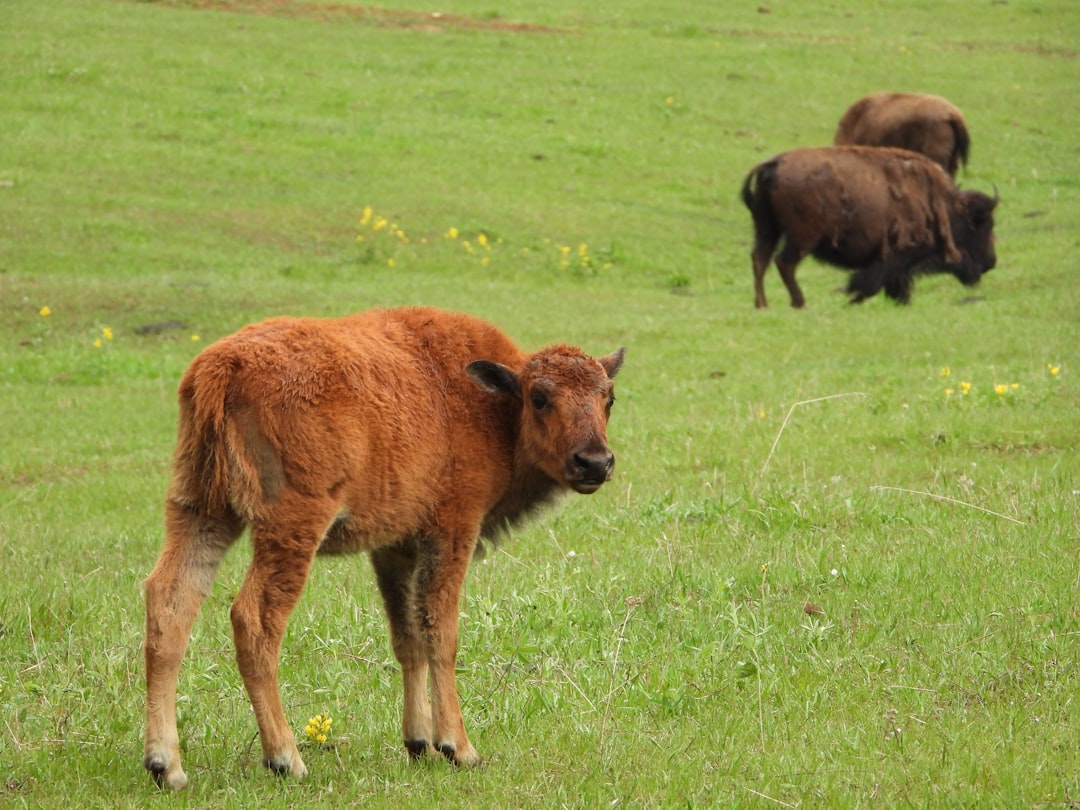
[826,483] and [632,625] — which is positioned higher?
[632,625]

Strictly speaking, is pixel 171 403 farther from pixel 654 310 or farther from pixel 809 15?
pixel 809 15

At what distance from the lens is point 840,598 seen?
6699mm

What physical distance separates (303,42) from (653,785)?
105 ft

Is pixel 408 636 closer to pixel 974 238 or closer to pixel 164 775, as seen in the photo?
pixel 164 775

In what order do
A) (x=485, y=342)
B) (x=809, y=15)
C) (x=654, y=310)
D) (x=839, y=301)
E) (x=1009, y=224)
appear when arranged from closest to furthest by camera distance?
(x=485, y=342), (x=654, y=310), (x=839, y=301), (x=1009, y=224), (x=809, y=15)

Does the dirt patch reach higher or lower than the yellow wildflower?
lower

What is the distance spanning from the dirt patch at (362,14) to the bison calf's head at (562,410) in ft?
108

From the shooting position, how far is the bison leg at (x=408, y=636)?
5457mm

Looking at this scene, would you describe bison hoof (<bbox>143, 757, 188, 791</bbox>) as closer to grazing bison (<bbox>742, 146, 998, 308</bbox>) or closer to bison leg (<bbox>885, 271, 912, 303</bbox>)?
grazing bison (<bbox>742, 146, 998, 308</bbox>)

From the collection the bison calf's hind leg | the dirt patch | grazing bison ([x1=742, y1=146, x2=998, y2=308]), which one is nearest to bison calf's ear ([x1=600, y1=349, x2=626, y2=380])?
the bison calf's hind leg

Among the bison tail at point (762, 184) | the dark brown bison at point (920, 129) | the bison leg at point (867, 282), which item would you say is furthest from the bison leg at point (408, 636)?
the dark brown bison at point (920, 129)

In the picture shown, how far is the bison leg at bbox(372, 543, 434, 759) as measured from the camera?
5457 mm

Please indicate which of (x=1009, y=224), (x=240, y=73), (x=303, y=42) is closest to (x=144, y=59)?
(x=240, y=73)

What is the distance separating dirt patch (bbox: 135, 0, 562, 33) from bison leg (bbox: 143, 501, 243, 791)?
33.7m
